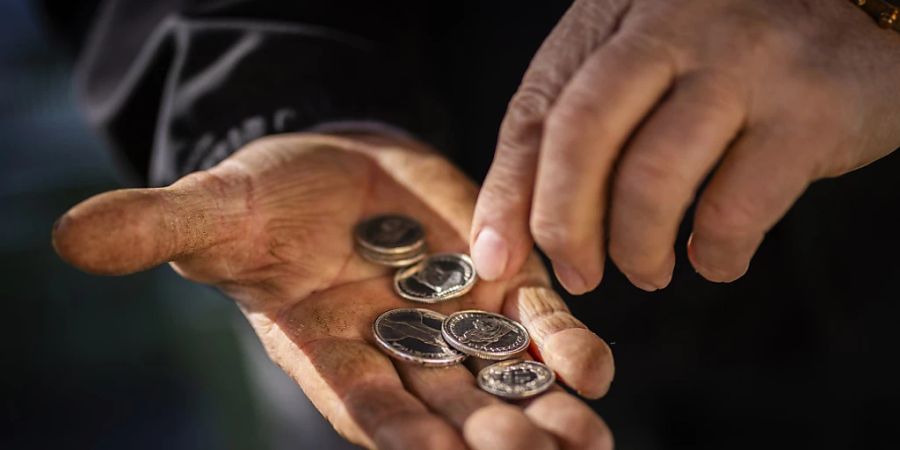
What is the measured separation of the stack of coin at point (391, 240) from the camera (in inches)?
59.7

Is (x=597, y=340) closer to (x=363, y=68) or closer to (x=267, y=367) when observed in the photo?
(x=363, y=68)

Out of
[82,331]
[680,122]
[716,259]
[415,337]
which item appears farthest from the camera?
[82,331]

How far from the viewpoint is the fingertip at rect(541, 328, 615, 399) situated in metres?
1.16

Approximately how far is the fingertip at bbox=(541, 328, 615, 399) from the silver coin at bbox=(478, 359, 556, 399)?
22 mm

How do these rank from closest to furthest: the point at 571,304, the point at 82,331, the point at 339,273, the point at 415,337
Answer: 1. the point at 415,337
2. the point at 339,273
3. the point at 571,304
4. the point at 82,331

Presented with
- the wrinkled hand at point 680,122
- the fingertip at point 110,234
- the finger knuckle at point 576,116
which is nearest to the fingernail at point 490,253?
the wrinkled hand at point 680,122

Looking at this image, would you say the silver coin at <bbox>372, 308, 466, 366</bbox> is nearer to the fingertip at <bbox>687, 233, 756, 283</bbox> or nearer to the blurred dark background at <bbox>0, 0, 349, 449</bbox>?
the fingertip at <bbox>687, 233, 756, 283</bbox>

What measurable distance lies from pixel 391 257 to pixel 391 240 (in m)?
0.05

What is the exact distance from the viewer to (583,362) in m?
1.16

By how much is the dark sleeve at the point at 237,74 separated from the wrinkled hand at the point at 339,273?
19 cm

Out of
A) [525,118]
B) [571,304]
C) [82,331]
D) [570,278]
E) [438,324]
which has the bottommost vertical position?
[82,331]

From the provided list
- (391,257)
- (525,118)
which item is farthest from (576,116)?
(391,257)

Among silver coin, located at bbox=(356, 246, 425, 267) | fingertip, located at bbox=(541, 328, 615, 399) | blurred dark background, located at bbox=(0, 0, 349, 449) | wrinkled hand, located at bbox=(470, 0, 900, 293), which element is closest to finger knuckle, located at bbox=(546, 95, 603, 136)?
wrinkled hand, located at bbox=(470, 0, 900, 293)

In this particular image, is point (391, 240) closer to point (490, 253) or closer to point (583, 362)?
point (490, 253)
